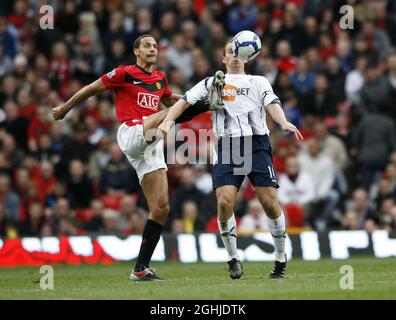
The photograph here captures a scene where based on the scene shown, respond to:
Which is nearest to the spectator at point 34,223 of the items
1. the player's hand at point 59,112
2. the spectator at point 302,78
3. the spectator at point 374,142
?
the spectator at point 302,78

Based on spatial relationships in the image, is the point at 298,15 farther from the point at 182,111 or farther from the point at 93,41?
the point at 182,111

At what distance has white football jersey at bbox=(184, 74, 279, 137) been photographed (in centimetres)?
1295

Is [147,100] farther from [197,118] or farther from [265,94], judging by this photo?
[197,118]

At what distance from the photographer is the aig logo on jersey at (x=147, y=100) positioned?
1377cm

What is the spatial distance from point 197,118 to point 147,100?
23.3 feet

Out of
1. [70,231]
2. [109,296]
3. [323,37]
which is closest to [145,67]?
[109,296]

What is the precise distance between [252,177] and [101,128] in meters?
9.74

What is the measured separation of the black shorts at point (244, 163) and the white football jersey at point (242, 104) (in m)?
0.10

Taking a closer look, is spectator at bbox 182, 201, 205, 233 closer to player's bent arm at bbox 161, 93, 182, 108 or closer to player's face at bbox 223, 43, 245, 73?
player's bent arm at bbox 161, 93, 182, 108

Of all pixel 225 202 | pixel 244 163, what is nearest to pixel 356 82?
pixel 244 163

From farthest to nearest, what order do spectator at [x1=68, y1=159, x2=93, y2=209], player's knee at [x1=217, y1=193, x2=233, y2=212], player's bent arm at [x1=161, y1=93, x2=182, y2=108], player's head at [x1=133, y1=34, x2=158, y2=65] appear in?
spectator at [x1=68, y1=159, x2=93, y2=209] < player's bent arm at [x1=161, y1=93, x2=182, y2=108] < player's head at [x1=133, y1=34, x2=158, y2=65] < player's knee at [x1=217, y1=193, x2=233, y2=212]

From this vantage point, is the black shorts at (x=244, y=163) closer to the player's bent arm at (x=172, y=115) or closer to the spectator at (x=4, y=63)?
the player's bent arm at (x=172, y=115)
